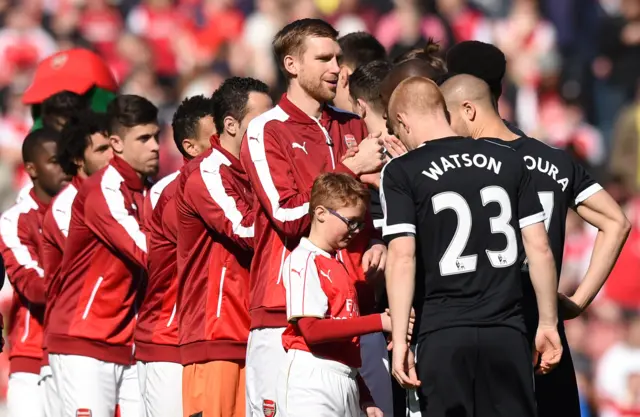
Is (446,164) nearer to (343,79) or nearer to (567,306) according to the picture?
(567,306)

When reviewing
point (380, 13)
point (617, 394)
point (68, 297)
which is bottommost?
point (617, 394)

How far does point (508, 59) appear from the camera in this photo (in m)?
16.7

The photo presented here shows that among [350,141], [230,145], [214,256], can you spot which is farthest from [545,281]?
[230,145]

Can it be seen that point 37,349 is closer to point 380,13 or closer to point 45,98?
point 45,98

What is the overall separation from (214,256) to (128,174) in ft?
4.62

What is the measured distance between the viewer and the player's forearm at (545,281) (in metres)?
6.50

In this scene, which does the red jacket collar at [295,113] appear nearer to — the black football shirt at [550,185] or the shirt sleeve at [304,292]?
the shirt sleeve at [304,292]

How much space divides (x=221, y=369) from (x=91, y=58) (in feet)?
15.0

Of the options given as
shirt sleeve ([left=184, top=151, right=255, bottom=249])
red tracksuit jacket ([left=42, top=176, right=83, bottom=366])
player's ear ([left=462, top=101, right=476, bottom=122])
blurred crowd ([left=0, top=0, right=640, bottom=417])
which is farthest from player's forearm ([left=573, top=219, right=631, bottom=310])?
blurred crowd ([left=0, top=0, right=640, bottom=417])

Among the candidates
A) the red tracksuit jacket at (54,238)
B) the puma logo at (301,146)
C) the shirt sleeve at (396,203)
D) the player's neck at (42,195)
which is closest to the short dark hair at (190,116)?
the red tracksuit jacket at (54,238)

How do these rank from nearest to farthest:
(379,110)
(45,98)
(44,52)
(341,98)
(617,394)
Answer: (379,110), (341,98), (45,98), (617,394), (44,52)

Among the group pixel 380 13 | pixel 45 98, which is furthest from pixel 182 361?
pixel 380 13

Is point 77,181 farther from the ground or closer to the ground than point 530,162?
farther from the ground

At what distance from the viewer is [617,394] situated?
13.2 metres
